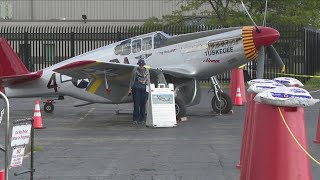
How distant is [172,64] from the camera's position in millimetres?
15781

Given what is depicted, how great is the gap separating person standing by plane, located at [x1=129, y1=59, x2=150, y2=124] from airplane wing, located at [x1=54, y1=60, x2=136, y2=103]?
23 cm

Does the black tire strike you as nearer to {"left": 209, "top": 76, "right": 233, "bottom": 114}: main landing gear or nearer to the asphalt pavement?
the asphalt pavement

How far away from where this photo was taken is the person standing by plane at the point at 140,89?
47.6ft

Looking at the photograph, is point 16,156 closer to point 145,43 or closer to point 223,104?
point 145,43

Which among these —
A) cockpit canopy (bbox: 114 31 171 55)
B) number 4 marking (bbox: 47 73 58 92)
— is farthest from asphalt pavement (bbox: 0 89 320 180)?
cockpit canopy (bbox: 114 31 171 55)

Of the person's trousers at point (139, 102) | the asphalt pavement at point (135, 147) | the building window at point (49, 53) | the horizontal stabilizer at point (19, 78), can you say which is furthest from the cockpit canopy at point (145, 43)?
the building window at point (49, 53)

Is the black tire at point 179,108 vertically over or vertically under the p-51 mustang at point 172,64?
under

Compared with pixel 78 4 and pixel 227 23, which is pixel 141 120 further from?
pixel 78 4

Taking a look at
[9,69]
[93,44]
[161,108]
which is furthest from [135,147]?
[93,44]

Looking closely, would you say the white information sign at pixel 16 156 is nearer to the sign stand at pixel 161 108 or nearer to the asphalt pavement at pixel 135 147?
the asphalt pavement at pixel 135 147

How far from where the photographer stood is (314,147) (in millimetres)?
10656

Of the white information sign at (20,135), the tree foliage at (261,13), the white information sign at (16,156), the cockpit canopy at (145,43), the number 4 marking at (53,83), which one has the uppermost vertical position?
the tree foliage at (261,13)

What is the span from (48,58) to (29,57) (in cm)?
94

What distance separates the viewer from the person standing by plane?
1451 cm
